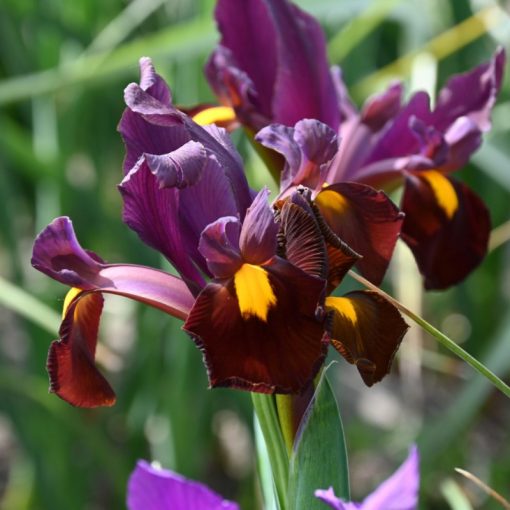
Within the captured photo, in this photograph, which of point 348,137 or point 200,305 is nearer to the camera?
point 200,305

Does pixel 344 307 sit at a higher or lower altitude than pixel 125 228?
higher

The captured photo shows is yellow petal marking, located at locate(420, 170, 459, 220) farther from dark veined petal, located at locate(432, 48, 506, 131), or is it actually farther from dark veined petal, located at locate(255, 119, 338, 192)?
dark veined petal, located at locate(255, 119, 338, 192)

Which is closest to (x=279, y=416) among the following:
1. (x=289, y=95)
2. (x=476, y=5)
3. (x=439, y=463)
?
(x=289, y=95)

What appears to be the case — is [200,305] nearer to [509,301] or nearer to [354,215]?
[354,215]

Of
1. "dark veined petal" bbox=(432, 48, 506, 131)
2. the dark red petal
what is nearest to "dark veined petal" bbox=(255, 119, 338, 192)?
the dark red petal

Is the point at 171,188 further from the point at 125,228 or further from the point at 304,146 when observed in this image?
the point at 125,228

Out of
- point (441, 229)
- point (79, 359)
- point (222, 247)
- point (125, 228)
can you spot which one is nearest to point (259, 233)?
point (222, 247)
